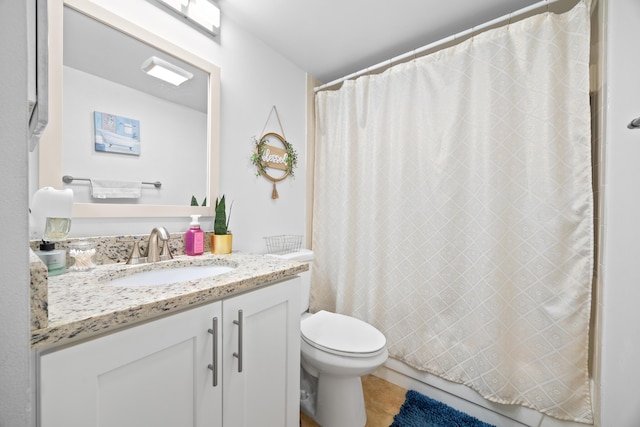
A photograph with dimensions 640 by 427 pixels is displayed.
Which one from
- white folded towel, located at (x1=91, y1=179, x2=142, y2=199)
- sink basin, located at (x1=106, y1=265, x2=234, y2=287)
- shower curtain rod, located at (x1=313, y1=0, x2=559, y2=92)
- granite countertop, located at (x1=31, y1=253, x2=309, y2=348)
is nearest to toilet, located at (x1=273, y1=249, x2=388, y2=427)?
granite countertop, located at (x1=31, y1=253, x2=309, y2=348)

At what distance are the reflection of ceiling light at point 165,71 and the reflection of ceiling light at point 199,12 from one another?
26 cm

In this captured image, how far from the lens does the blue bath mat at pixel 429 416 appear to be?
132 centimetres

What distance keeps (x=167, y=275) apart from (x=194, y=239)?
206 millimetres

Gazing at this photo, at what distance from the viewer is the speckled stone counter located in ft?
1.67

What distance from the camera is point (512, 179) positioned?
1.31 metres

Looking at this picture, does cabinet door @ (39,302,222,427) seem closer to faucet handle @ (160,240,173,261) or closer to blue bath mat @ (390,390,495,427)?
faucet handle @ (160,240,173,261)

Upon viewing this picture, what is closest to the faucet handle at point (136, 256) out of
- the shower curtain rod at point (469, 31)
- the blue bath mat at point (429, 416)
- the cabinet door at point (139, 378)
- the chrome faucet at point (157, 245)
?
the chrome faucet at point (157, 245)

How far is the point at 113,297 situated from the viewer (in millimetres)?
646

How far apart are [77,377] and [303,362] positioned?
1051 millimetres

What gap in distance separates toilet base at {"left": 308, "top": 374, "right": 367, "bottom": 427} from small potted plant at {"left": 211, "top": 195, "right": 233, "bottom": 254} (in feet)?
2.82

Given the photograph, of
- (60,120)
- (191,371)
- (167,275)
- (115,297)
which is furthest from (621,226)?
(60,120)

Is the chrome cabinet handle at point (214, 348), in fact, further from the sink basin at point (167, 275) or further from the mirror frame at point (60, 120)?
the mirror frame at point (60, 120)

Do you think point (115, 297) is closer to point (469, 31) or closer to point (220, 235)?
point (220, 235)

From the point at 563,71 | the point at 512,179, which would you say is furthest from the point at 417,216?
the point at 563,71
